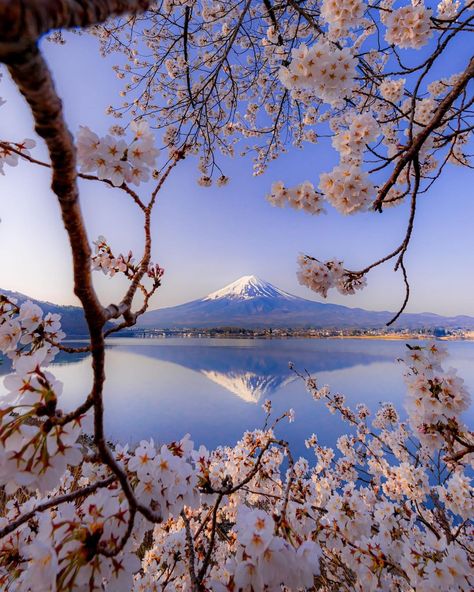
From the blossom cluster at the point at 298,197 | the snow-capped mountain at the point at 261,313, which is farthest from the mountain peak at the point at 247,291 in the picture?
the blossom cluster at the point at 298,197

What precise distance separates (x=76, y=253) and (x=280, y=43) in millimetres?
3896

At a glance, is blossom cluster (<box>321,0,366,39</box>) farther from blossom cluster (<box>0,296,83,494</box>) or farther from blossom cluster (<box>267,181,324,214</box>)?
blossom cluster (<box>0,296,83,494</box>)

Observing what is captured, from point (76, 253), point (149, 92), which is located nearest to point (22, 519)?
point (76, 253)

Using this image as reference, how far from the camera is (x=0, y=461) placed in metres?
0.65

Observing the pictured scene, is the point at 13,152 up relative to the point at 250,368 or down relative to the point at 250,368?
up

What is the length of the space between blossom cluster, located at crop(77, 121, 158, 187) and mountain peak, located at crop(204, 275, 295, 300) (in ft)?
416

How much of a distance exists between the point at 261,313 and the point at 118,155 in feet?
405

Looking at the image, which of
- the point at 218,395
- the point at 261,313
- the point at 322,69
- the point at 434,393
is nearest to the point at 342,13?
the point at 322,69

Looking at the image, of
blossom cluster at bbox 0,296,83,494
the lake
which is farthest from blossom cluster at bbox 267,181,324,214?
the lake

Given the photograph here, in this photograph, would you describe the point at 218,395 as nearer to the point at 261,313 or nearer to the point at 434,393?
the point at 434,393

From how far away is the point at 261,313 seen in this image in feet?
405

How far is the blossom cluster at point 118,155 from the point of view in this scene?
86cm

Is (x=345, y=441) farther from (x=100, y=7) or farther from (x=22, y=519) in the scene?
(x=100, y=7)

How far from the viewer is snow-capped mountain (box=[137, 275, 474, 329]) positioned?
396ft
